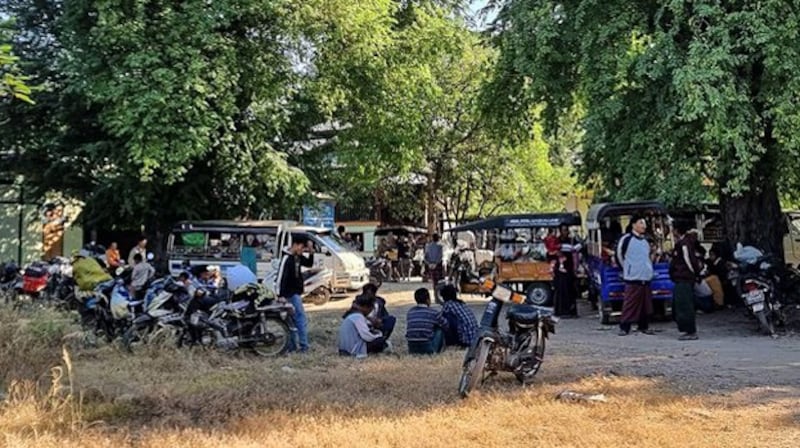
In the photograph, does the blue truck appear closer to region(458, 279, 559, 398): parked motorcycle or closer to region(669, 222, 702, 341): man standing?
region(669, 222, 702, 341): man standing

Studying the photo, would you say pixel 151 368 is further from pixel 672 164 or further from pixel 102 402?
pixel 672 164

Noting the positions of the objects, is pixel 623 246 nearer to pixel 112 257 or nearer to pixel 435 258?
pixel 435 258

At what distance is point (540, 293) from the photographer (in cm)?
1647

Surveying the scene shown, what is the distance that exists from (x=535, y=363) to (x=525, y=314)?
52 cm

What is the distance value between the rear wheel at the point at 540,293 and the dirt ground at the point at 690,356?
245 centimetres

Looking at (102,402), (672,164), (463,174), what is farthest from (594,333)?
(463,174)

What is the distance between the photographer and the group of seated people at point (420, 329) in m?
10.1

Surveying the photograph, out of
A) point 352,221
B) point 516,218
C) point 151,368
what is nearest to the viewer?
point 151,368

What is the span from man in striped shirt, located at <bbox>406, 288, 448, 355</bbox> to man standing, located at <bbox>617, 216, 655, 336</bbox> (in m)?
3.27

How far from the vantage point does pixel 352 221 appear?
40.1 m

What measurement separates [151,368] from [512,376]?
413cm

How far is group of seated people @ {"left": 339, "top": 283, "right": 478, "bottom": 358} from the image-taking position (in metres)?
10.1

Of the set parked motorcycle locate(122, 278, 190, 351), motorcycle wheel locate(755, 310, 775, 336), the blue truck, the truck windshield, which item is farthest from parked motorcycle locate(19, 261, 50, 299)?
motorcycle wheel locate(755, 310, 775, 336)

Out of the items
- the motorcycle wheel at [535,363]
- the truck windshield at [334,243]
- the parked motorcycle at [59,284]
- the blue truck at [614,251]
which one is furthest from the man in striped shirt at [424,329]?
the truck windshield at [334,243]
